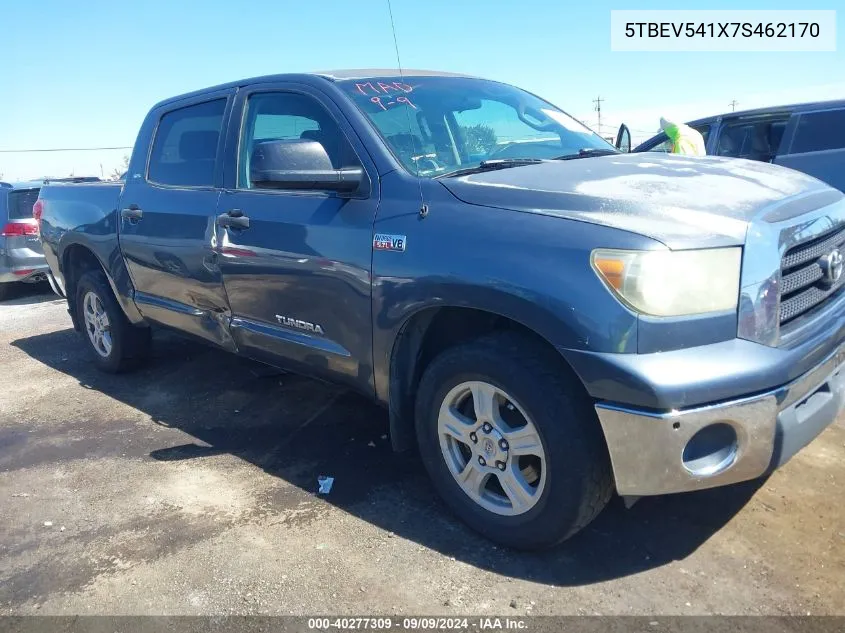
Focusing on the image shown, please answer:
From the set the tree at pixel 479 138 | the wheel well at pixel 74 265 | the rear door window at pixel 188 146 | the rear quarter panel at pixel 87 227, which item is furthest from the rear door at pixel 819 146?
the wheel well at pixel 74 265

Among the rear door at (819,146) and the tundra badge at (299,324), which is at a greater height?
the rear door at (819,146)

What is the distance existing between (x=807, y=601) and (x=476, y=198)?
5.99 feet

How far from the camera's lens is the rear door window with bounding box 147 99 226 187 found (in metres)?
3.90

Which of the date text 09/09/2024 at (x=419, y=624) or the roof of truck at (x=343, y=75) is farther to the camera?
the roof of truck at (x=343, y=75)

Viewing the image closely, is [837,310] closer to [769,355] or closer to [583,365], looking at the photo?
[769,355]

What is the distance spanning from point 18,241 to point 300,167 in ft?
24.4

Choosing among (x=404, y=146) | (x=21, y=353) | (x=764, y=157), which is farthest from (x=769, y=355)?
(x=21, y=353)

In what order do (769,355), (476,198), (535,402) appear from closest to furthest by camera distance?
(769,355), (535,402), (476,198)

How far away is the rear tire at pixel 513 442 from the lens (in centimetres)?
235

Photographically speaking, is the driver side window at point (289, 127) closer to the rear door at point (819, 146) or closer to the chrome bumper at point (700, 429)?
the chrome bumper at point (700, 429)

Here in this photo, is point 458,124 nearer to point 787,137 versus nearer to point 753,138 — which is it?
point 787,137

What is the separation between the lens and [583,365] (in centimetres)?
222

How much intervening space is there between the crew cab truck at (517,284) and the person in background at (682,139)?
2.41 m

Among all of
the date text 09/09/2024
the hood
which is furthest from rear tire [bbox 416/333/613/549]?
the hood
